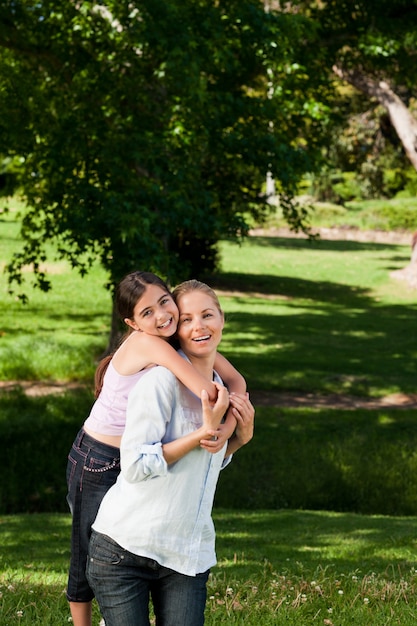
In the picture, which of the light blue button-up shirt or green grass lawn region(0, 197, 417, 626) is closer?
the light blue button-up shirt

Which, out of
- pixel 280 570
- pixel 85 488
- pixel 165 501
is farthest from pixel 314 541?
pixel 165 501

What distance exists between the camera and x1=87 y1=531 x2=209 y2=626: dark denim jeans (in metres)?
2.94

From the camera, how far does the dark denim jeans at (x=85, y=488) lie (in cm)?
348

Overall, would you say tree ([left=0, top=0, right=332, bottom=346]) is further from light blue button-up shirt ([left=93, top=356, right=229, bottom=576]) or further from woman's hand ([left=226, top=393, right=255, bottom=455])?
light blue button-up shirt ([left=93, top=356, right=229, bottom=576])

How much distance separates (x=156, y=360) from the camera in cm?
298

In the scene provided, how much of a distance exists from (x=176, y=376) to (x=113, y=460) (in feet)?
2.34

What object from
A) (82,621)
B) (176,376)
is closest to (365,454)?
(82,621)

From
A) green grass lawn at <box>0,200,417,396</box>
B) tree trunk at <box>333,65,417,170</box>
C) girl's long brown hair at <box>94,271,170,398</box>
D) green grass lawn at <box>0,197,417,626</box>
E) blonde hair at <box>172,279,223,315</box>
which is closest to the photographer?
blonde hair at <box>172,279,223,315</box>

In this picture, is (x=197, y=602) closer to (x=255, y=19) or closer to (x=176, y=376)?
(x=176, y=376)

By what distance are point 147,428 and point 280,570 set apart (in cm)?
357

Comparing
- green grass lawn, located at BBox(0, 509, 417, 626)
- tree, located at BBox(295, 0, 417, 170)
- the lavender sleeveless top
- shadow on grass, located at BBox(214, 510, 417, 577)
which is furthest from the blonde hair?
tree, located at BBox(295, 0, 417, 170)

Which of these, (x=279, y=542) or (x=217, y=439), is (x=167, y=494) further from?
(x=279, y=542)

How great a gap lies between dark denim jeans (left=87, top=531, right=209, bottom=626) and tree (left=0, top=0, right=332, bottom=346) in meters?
7.89

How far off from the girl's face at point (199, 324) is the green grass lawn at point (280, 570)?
2021 mm
